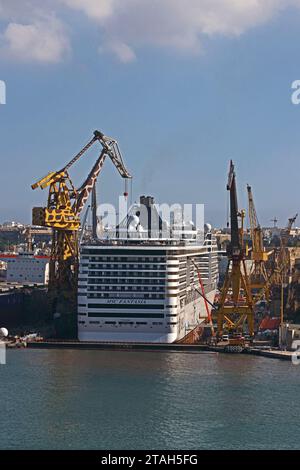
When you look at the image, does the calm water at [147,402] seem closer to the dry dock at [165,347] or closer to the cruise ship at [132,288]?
the dry dock at [165,347]

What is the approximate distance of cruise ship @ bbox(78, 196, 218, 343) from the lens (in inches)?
968

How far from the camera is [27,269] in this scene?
4303 centimetres

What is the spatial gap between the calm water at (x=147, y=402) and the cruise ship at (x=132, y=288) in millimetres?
1181

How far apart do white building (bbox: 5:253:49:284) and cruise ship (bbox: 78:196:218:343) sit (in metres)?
16.5

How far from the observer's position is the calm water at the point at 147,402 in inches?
575

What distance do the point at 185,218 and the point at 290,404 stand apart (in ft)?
55.4
